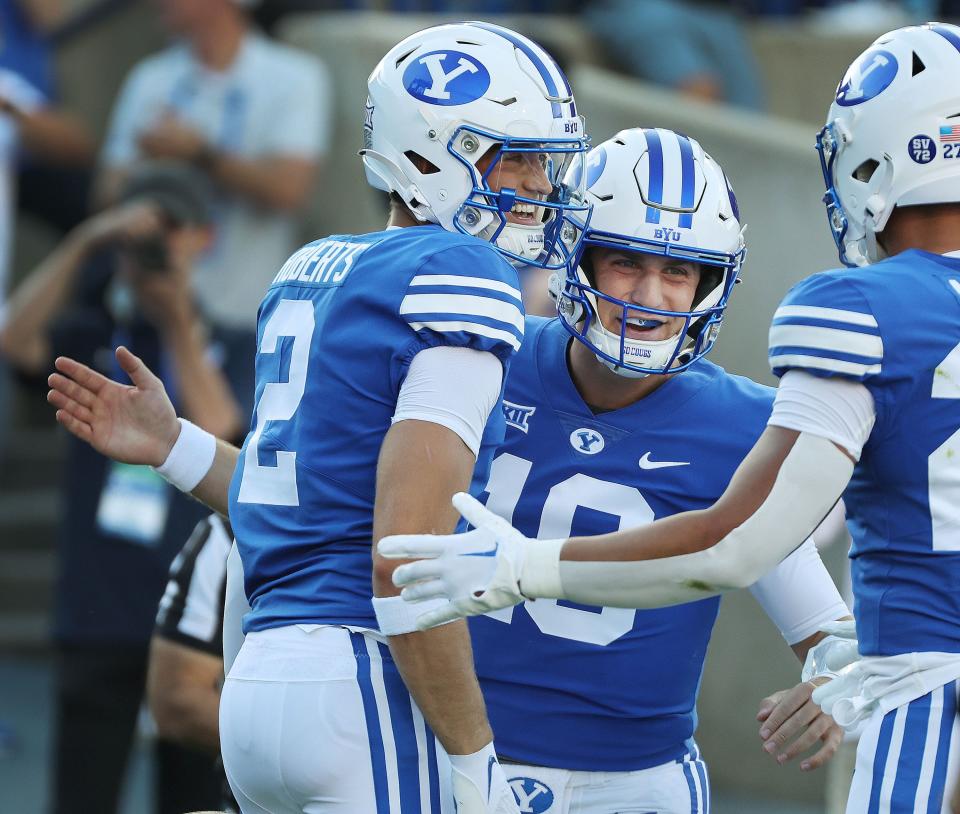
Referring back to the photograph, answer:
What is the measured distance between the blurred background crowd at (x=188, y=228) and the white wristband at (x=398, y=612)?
1365 mm

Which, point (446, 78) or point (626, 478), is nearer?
point (446, 78)

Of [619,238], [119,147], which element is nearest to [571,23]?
[119,147]

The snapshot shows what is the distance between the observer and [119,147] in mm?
7426

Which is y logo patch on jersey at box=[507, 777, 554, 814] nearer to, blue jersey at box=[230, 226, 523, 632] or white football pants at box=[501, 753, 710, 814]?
white football pants at box=[501, 753, 710, 814]

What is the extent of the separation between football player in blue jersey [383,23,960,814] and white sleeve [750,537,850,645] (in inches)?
19.3

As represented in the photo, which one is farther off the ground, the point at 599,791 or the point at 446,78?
the point at 446,78

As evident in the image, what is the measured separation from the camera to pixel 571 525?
138 inches

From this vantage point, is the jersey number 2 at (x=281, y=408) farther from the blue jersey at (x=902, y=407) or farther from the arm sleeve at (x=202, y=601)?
the arm sleeve at (x=202, y=601)

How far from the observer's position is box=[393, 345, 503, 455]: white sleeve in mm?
2828

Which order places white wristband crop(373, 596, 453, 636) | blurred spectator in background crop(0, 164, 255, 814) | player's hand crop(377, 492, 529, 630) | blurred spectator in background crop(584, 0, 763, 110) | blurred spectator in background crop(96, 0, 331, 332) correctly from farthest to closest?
blurred spectator in background crop(584, 0, 763, 110), blurred spectator in background crop(96, 0, 331, 332), blurred spectator in background crop(0, 164, 255, 814), white wristband crop(373, 596, 453, 636), player's hand crop(377, 492, 529, 630)

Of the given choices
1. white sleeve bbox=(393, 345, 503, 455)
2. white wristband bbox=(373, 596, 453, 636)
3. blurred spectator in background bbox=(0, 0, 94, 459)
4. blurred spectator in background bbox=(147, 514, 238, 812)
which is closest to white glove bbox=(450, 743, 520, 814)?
white wristband bbox=(373, 596, 453, 636)

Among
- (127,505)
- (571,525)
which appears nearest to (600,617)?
(571,525)

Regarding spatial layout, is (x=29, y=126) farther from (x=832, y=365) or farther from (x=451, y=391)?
(x=832, y=365)

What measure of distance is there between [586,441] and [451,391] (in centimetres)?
78
